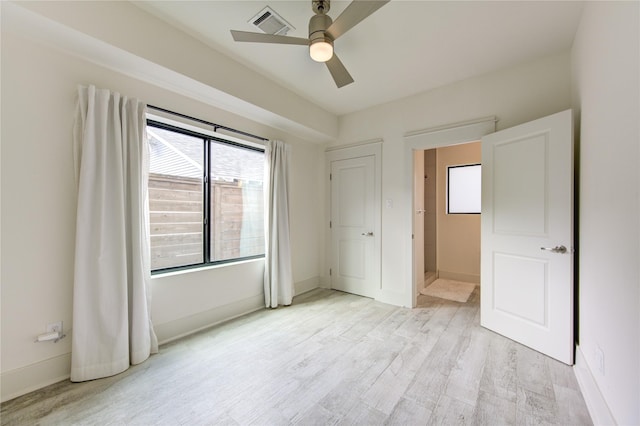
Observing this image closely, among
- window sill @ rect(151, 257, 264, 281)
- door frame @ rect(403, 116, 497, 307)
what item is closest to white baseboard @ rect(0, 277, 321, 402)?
window sill @ rect(151, 257, 264, 281)

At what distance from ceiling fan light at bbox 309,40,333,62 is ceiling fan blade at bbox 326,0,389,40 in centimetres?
7

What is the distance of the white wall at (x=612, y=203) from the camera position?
118 cm

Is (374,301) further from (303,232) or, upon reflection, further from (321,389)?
(321,389)

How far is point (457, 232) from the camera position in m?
4.70

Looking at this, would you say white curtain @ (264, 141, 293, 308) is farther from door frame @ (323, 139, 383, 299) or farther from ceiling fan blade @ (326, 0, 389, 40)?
ceiling fan blade @ (326, 0, 389, 40)

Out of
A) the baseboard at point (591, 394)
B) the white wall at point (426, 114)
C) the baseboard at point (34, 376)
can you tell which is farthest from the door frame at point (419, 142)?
the baseboard at point (34, 376)

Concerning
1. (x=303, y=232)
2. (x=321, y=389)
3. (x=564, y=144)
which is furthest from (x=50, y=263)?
(x=564, y=144)

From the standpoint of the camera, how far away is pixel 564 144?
7.06 ft

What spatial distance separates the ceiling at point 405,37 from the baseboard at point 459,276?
3.26 metres

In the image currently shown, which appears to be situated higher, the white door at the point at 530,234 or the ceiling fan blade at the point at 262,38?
the ceiling fan blade at the point at 262,38

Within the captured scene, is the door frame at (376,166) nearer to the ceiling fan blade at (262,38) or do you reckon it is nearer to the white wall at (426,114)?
the white wall at (426,114)

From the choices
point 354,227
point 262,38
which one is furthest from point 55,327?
point 354,227

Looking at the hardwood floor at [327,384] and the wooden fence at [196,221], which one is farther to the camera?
the wooden fence at [196,221]

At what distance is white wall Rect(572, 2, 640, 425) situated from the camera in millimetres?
1185
